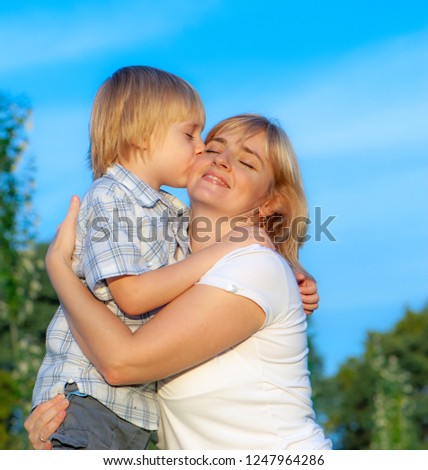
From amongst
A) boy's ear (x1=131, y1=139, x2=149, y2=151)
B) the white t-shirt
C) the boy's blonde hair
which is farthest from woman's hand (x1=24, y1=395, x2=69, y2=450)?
boy's ear (x1=131, y1=139, x2=149, y2=151)

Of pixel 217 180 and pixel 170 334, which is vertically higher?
pixel 217 180

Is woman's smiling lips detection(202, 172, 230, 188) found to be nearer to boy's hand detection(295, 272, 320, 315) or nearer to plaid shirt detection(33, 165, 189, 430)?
plaid shirt detection(33, 165, 189, 430)

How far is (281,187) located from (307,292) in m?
0.51

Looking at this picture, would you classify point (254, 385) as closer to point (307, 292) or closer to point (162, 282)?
point (162, 282)

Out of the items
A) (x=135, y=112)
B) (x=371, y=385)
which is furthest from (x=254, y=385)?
(x=371, y=385)

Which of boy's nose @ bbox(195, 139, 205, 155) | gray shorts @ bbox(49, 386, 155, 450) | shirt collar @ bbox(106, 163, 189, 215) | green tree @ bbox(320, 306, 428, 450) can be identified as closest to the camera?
gray shorts @ bbox(49, 386, 155, 450)

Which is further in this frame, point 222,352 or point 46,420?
point 46,420

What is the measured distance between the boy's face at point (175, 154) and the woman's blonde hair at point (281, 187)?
11 centimetres

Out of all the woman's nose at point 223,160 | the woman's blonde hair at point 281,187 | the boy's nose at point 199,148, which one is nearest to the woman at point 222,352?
the woman's nose at point 223,160

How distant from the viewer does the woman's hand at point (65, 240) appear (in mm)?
3594

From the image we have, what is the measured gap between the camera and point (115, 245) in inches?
139

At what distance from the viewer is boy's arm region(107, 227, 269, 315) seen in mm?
3387

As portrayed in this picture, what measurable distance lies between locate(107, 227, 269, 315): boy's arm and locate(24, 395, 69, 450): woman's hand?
A: 48cm

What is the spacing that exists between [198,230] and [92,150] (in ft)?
2.15
